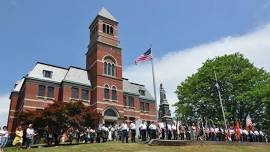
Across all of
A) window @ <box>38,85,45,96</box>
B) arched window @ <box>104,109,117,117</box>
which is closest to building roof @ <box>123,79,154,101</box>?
arched window @ <box>104,109,117,117</box>

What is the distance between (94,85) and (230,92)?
59.4 ft

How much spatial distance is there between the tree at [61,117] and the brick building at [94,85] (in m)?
12.2

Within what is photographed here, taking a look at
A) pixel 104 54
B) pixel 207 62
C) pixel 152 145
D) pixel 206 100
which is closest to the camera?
pixel 152 145

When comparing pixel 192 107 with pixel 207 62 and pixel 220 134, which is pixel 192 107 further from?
pixel 220 134

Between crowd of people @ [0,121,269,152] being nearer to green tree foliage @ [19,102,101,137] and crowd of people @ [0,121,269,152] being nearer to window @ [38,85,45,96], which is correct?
green tree foliage @ [19,102,101,137]

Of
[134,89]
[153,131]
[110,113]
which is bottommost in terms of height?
[153,131]

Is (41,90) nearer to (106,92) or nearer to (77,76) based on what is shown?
(77,76)

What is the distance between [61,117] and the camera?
2311 cm

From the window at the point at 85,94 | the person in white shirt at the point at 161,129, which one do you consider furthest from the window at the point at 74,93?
the person in white shirt at the point at 161,129

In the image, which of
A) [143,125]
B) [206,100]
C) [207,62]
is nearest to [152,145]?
[143,125]

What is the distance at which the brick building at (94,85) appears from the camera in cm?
3834

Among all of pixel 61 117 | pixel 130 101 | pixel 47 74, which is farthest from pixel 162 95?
pixel 61 117

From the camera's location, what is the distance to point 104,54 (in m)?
42.8

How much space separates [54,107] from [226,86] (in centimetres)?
2229
